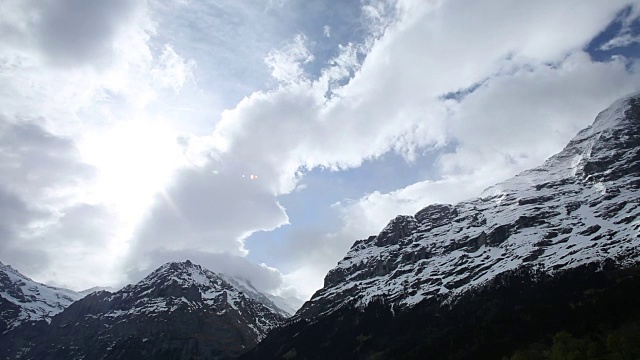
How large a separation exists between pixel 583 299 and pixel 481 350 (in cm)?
4978

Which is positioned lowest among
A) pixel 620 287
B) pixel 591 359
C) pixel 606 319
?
pixel 591 359

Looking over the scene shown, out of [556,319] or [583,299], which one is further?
[583,299]

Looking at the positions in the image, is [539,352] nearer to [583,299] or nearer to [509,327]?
[509,327]

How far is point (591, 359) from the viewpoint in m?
131

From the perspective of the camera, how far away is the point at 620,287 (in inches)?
7776

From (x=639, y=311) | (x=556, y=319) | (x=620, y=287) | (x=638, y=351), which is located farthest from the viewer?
(x=620, y=287)

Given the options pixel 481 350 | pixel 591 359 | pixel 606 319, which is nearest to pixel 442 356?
pixel 481 350

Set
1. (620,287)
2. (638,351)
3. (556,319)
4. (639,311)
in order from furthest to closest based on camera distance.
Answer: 1. (620,287)
2. (556,319)
3. (639,311)
4. (638,351)

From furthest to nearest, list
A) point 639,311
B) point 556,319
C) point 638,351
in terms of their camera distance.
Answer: point 556,319 → point 639,311 → point 638,351

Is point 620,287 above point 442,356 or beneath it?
above

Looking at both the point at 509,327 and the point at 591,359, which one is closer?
the point at 591,359

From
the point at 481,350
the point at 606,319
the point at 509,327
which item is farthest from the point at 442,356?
the point at 606,319

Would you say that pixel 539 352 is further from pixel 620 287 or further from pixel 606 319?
pixel 620 287

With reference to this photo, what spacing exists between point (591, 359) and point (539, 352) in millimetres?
37045
